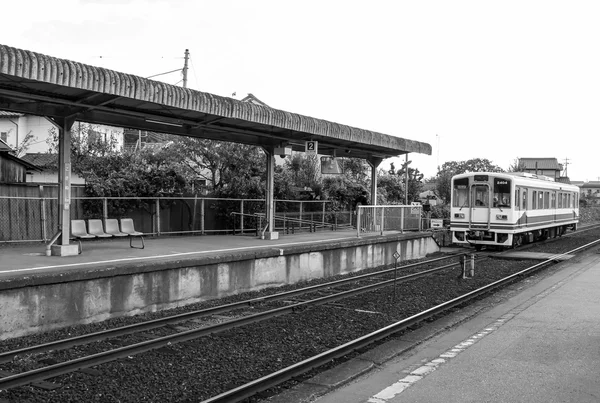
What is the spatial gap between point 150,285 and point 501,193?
51.4 ft

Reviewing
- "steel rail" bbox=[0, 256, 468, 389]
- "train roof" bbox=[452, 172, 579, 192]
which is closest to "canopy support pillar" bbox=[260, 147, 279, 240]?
"steel rail" bbox=[0, 256, 468, 389]

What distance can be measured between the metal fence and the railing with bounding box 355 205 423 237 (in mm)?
2269

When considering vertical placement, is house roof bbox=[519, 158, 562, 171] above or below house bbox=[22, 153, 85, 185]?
above

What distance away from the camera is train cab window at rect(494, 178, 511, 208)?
859 inches

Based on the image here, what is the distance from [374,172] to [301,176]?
225 inches

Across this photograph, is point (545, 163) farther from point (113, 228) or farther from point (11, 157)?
point (113, 228)

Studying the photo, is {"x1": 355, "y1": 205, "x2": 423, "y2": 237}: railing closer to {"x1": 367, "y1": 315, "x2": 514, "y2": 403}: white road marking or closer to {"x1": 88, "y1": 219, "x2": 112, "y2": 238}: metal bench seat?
{"x1": 88, "y1": 219, "x2": 112, "y2": 238}: metal bench seat

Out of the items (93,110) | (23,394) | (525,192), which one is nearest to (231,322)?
(23,394)

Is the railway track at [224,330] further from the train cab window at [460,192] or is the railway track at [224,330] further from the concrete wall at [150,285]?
the train cab window at [460,192]

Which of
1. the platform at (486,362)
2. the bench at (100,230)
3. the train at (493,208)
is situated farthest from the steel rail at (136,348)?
the train at (493,208)

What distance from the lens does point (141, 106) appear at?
12203 millimetres

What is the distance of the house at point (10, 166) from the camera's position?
21.0m

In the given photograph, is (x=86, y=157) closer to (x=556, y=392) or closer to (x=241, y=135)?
(x=241, y=135)

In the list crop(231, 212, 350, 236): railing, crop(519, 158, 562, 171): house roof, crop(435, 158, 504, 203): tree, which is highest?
crop(519, 158, 562, 171): house roof
